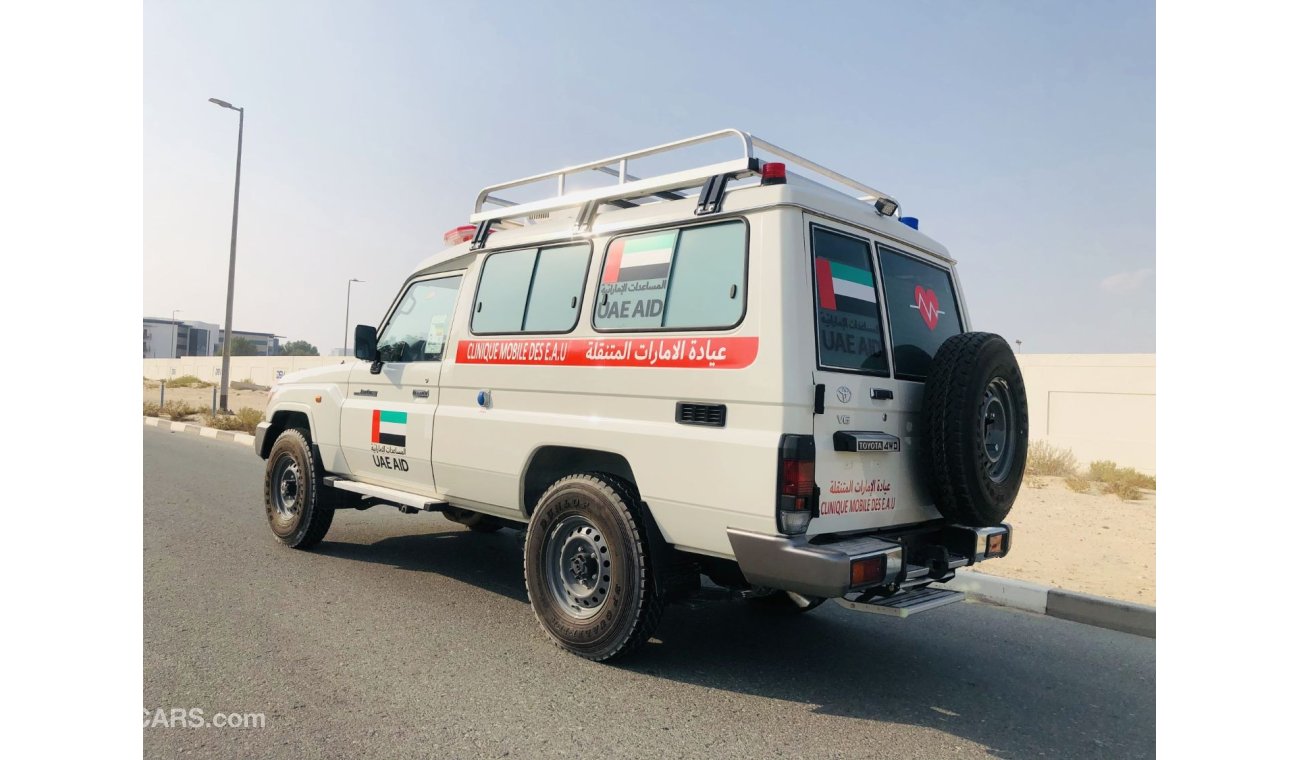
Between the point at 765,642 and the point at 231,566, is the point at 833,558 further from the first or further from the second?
the point at 231,566

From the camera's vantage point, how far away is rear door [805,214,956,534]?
373 cm

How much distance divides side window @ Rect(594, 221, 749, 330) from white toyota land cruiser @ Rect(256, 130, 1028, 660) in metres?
0.01

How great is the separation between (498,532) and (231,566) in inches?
102

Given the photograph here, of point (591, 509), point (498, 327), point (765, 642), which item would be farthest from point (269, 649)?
point (765, 642)

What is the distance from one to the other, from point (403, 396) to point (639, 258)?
2.28m

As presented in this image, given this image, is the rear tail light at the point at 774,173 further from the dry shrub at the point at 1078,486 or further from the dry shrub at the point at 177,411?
the dry shrub at the point at 177,411

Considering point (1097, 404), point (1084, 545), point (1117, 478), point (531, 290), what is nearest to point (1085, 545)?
point (1084, 545)

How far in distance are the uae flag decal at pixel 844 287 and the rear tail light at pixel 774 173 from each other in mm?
430

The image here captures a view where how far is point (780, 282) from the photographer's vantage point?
12.2 ft

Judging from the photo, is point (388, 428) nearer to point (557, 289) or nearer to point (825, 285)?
point (557, 289)

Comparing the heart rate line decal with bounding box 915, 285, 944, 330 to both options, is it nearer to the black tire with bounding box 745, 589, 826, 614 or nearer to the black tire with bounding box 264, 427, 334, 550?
the black tire with bounding box 745, 589, 826, 614

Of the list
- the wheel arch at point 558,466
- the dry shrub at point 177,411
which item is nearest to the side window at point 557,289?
the wheel arch at point 558,466

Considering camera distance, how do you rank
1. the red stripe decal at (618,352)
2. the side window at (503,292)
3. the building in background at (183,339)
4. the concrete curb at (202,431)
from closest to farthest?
the red stripe decal at (618,352) < the side window at (503,292) < the concrete curb at (202,431) < the building in background at (183,339)

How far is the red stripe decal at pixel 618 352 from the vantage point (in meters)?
3.81
